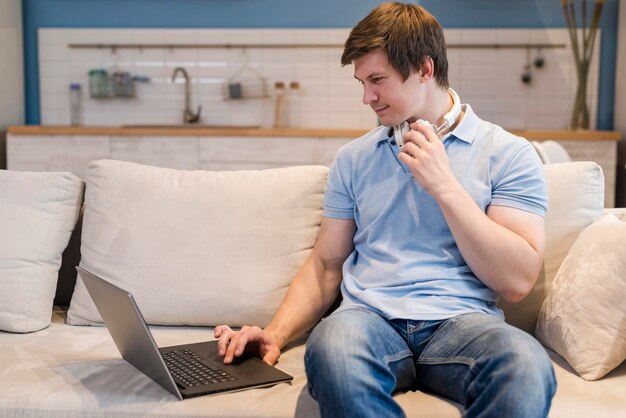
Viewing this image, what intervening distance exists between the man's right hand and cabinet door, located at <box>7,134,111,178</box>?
129 inches

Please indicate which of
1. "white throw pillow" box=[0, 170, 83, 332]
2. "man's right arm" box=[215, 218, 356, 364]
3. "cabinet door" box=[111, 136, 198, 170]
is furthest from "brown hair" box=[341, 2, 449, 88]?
"cabinet door" box=[111, 136, 198, 170]

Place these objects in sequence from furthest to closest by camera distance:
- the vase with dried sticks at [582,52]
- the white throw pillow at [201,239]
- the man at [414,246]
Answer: the vase with dried sticks at [582,52], the white throw pillow at [201,239], the man at [414,246]

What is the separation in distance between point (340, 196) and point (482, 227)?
0.43m

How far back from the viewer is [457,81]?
5.34 meters

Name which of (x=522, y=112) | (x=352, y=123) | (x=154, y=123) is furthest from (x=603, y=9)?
(x=154, y=123)

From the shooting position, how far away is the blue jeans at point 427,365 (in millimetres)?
1287

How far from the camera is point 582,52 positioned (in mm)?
5227

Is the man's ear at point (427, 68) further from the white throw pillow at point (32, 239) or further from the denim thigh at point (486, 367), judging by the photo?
the white throw pillow at point (32, 239)

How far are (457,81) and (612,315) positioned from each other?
12.9 feet

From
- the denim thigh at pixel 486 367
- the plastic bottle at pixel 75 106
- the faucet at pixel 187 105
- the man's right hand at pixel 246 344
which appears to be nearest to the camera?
the denim thigh at pixel 486 367

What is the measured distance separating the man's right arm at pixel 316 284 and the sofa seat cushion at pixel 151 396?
8 centimetres

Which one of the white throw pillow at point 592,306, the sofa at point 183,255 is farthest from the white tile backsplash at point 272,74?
the white throw pillow at point 592,306

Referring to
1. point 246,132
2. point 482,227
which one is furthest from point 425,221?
point 246,132

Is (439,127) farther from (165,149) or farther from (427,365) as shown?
(165,149)
